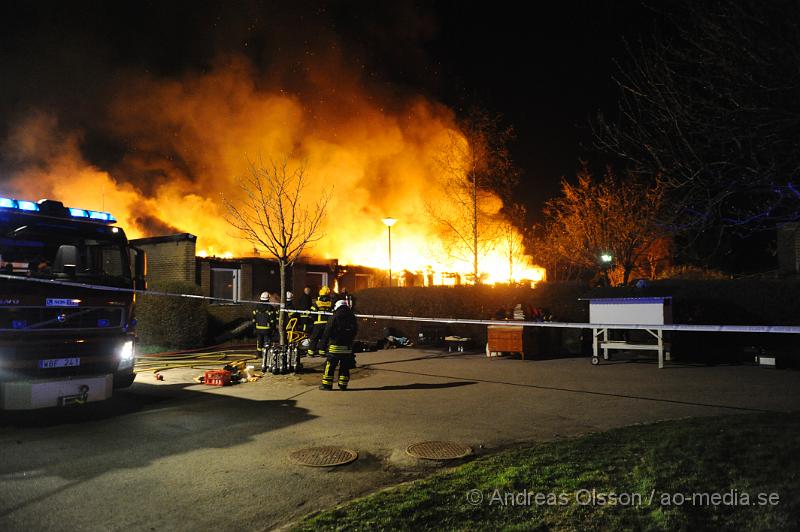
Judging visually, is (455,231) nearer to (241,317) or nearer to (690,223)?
(241,317)

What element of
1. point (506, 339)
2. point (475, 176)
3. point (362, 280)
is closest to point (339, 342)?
point (506, 339)

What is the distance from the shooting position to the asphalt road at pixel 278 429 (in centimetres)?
442

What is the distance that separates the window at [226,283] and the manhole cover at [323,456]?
61.6ft

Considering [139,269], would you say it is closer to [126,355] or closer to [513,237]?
[126,355]

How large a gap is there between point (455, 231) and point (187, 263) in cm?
973

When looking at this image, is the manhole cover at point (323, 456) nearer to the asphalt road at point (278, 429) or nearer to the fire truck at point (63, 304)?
the asphalt road at point (278, 429)

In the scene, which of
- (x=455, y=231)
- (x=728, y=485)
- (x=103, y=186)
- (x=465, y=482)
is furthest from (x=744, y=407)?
(x=103, y=186)

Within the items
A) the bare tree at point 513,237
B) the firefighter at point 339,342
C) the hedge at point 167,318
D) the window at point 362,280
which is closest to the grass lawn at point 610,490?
the firefighter at point 339,342

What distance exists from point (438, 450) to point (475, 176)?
15.7 m

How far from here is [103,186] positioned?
3466 centimetres

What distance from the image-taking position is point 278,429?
22.3 feet

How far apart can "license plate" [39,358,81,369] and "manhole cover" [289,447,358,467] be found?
3.33 metres

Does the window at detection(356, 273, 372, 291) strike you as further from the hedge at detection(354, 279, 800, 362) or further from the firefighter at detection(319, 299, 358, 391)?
the firefighter at detection(319, 299, 358, 391)

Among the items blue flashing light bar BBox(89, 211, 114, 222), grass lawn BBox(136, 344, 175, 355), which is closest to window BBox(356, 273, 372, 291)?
grass lawn BBox(136, 344, 175, 355)
